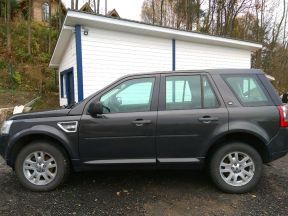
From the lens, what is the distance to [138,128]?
4.60 m

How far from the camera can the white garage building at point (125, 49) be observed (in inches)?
401

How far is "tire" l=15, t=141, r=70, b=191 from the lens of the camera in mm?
4691

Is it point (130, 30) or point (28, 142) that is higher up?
point (130, 30)

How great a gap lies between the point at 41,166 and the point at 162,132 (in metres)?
1.89

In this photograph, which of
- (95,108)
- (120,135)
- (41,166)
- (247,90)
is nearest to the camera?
(95,108)

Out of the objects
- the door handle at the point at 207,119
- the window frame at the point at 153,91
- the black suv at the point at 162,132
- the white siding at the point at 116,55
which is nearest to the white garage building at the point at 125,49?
the white siding at the point at 116,55

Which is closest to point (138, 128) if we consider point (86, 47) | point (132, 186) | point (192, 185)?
point (132, 186)

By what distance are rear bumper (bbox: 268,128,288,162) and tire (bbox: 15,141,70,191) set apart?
305 cm

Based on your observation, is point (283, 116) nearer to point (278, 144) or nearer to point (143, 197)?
point (278, 144)

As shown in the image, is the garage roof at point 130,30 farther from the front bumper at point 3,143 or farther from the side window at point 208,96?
the side window at point 208,96

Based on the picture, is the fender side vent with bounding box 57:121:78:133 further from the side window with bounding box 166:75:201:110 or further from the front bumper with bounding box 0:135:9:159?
the side window with bounding box 166:75:201:110

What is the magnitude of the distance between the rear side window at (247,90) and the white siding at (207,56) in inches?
298

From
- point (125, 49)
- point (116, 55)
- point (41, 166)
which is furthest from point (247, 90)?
point (125, 49)

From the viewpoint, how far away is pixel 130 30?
11.0 meters
